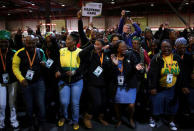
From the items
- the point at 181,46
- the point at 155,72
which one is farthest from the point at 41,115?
the point at 181,46

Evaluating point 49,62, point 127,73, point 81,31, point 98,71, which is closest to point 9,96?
point 49,62

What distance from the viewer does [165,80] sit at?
9.65 ft

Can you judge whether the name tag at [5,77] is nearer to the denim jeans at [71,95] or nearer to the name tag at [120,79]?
the denim jeans at [71,95]

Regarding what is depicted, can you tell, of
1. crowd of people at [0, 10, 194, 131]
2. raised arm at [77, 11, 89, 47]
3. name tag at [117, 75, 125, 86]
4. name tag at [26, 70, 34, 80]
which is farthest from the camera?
raised arm at [77, 11, 89, 47]

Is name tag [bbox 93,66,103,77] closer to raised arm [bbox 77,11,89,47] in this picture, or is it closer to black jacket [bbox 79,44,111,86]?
black jacket [bbox 79,44,111,86]

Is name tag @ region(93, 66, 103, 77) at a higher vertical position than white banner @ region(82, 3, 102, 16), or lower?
lower

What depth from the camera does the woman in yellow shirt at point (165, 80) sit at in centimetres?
290

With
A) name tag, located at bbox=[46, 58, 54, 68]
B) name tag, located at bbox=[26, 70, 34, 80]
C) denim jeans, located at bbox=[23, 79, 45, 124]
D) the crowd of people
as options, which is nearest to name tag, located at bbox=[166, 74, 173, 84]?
the crowd of people

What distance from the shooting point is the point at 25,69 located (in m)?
2.80

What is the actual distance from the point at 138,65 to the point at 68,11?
1669cm

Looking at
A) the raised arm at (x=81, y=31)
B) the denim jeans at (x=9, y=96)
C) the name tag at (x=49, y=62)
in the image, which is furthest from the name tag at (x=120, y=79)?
the denim jeans at (x=9, y=96)

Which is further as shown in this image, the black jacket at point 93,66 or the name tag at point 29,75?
the black jacket at point 93,66

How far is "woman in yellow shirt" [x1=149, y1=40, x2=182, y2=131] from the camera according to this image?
290cm

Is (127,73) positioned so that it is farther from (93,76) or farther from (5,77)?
(5,77)
